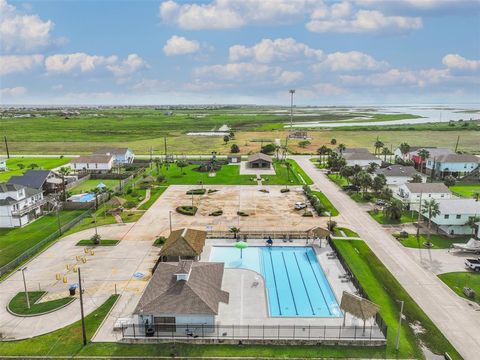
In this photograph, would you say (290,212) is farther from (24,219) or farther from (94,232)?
(24,219)

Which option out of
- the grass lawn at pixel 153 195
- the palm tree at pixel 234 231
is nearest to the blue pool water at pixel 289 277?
the palm tree at pixel 234 231

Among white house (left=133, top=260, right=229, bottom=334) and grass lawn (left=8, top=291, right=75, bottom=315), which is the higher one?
white house (left=133, top=260, right=229, bottom=334)

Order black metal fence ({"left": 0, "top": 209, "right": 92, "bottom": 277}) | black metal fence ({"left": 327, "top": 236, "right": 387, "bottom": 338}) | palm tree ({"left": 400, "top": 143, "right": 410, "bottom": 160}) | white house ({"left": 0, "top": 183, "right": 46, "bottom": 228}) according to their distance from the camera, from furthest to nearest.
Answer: palm tree ({"left": 400, "top": 143, "right": 410, "bottom": 160}), white house ({"left": 0, "top": 183, "right": 46, "bottom": 228}), black metal fence ({"left": 0, "top": 209, "right": 92, "bottom": 277}), black metal fence ({"left": 327, "top": 236, "right": 387, "bottom": 338})

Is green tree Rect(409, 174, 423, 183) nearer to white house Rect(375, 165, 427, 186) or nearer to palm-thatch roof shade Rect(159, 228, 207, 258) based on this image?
white house Rect(375, 165, 427, 186)

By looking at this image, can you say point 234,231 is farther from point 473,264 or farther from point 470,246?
point 470,246

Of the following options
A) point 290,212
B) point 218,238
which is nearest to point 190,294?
point 218,238

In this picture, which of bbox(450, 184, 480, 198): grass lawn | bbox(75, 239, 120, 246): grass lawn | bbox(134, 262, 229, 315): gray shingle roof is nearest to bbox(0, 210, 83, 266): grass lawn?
bbox(75, 239, 120, 246): grass lawn

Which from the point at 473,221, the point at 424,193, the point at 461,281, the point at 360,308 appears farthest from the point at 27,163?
the point at 473,221
